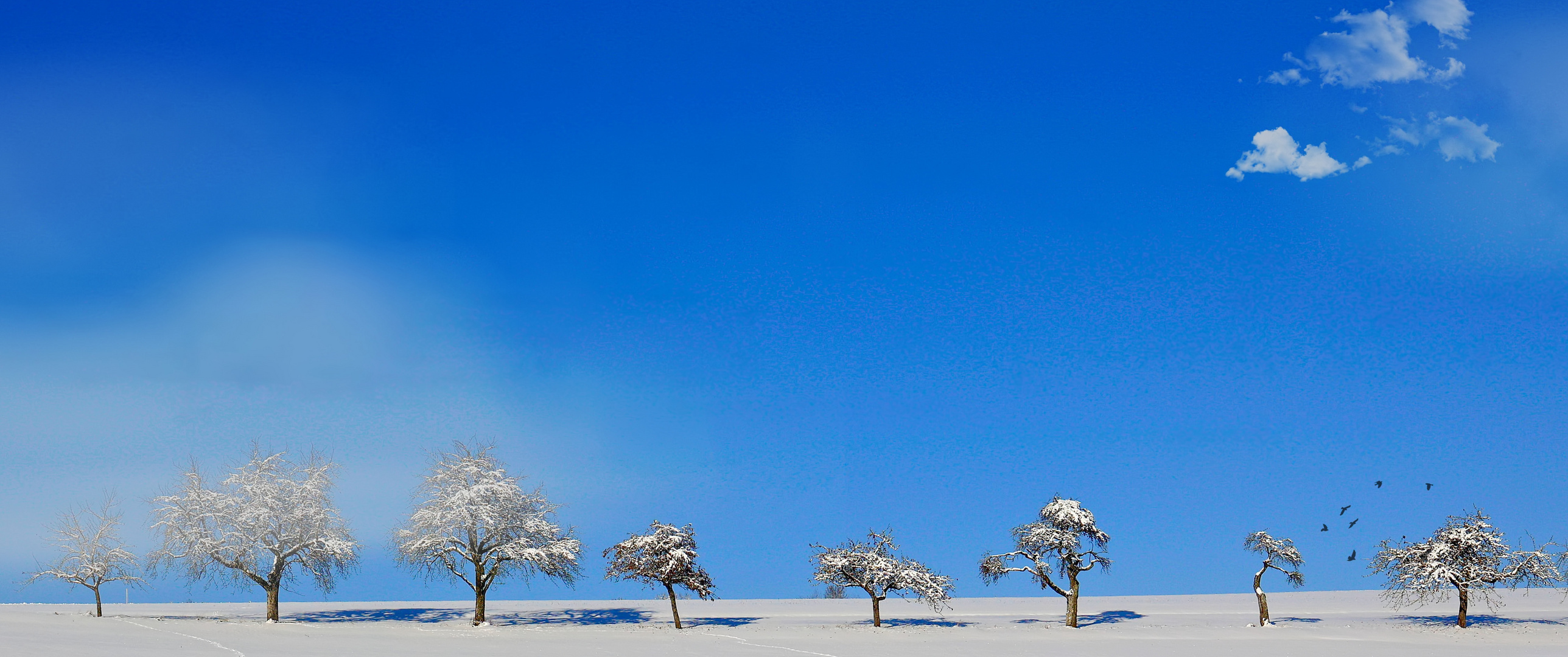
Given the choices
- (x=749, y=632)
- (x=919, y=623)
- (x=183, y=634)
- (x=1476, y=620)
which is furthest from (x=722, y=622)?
(x=1476, y=620)

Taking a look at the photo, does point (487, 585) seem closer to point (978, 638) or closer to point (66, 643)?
point (66, 643)

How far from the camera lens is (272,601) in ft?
179

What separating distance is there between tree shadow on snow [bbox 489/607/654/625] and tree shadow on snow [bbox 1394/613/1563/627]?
44.6 meters

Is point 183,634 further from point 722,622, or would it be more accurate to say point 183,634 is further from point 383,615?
point 722,622

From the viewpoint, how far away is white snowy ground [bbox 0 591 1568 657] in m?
40.2

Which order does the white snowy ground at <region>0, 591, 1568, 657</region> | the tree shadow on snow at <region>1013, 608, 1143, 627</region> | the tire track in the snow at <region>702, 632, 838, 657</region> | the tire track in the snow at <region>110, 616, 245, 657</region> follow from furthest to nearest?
the tree shadow on snow at <region>1013, 608, 1143, 627</region>, the white snowy ground at <region>0, 591, 1568, 657</region>, the tire track in the snow at <region>702, 632, 838, 657</region>, the tire track in the snow at <region>110, 616, 245, 657</region>

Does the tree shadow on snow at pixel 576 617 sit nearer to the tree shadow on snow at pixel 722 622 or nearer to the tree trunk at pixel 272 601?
the tree shadow on snow at pixel 722 622

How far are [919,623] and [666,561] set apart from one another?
17.0 m

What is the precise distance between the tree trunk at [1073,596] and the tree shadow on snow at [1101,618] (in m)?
1.55

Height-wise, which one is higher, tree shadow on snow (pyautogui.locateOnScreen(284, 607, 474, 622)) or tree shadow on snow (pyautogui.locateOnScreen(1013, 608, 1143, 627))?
tree shadow on snow (pyautogui.locateOnScreen(284, 607, 474, 622))

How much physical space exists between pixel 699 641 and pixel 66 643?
24.4 metres

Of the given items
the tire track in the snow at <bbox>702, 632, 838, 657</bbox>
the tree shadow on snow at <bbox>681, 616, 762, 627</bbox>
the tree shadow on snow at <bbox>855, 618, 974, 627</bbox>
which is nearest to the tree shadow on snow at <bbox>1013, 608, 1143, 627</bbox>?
the tree shadow on snow at <bbox>855, 618, 974, 627</bbox>

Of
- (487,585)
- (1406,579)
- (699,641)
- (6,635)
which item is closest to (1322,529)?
(1406,579)

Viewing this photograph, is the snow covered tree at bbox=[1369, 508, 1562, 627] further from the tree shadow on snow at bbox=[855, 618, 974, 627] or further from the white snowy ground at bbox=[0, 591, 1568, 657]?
the tree shadow on snow at bbox=[855, 618, 974, 627]
